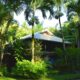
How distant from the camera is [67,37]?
71.8m

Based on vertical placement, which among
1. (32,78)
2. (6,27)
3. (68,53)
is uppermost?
(6,27)

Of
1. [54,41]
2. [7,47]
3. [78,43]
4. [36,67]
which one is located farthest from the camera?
[78,43]

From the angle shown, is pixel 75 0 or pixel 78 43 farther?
pixel 78 43

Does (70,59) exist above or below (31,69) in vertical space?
above

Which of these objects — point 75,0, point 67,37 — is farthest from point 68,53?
point 67,37

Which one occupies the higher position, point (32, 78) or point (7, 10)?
point (7, 10)

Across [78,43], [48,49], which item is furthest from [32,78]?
[78,43]

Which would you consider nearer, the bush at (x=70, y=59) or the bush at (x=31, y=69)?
the bush at (x=31, y=69)

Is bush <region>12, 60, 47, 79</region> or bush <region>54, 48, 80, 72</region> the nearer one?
bush <region>12, 60, 47, 79</region>

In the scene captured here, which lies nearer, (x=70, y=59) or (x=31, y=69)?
(x=31, y=69)

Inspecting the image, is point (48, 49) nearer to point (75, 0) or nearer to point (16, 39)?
point (75, 0)

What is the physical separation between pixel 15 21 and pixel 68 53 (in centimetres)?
1030

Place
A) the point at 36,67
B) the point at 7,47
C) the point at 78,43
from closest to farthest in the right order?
the point at 36,67 < the point at 7,47 < the point at 78,43

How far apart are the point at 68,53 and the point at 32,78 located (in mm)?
11879
